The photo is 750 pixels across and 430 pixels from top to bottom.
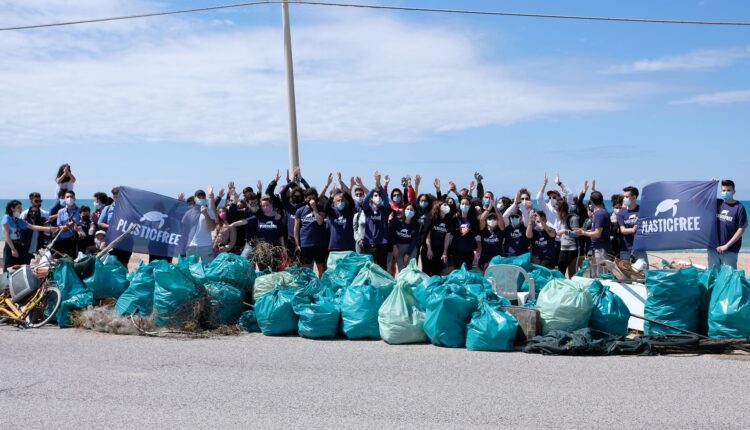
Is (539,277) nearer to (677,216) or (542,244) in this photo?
(542,244)

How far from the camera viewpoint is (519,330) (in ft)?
26.7

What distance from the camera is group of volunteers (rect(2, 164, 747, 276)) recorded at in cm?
1161

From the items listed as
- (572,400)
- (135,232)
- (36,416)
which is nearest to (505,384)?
(572,400)

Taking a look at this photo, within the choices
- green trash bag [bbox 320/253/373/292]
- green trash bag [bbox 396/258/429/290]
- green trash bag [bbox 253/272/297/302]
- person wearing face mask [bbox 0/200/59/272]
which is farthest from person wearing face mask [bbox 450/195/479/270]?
person wearing face mask [bbox 0/200/59/272]

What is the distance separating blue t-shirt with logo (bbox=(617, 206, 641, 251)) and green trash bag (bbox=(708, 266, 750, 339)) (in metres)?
3.48

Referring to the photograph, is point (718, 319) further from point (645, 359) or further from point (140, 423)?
point (140, 423)

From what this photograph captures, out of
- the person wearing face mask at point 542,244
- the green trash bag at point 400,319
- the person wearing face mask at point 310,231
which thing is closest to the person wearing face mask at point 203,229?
the person wearing face mask at point 310,231

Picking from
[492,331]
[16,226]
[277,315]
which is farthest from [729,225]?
[16,226]

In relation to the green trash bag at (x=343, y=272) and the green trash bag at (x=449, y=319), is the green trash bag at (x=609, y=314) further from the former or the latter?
the green trash bag at (x=343, y=272)

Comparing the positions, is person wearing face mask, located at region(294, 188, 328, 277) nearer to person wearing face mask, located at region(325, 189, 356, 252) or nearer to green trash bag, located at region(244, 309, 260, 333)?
person wearing face mask, located at region(325, 189, 356, 252)

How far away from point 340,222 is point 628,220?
4.51 metres

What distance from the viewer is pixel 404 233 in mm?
11891

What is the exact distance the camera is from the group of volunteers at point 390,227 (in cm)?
1161

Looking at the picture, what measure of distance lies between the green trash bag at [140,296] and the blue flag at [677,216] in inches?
265
